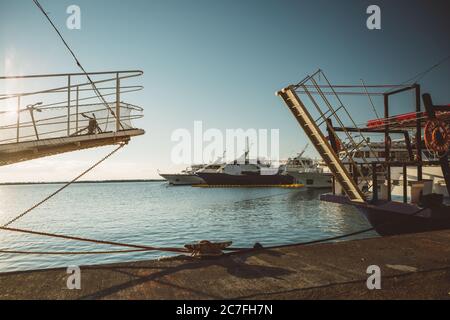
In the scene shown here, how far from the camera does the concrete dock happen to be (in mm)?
4238

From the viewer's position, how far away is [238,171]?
305ft

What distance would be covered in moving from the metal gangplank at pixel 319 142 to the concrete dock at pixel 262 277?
5025 millimetres

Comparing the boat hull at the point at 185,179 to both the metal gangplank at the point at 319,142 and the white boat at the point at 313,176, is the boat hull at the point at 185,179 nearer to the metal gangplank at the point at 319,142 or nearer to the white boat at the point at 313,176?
the white boat at the point at 313,176

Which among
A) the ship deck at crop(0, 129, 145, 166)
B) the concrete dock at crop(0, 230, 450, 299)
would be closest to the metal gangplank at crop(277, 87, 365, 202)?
the concrete dock at crop(0, 230, 450, 299)

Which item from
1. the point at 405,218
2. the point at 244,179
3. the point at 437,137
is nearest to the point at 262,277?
the point at 405,218

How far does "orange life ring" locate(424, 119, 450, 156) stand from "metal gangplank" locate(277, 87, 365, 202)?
278cm

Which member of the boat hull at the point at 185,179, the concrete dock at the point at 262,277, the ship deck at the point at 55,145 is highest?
the ship deck at the point at 55,145

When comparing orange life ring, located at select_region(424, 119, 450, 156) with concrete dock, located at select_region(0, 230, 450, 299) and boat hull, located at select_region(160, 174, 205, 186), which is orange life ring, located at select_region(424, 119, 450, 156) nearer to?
concrete dock, located at select_region(0, 230, 450, 299)

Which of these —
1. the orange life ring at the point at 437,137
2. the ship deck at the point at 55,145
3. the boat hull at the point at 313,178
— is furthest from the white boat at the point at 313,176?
the ship deck at the point at 55,145

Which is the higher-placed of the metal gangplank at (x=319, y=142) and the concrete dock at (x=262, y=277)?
the metal gangplank at (x=319, y=142)

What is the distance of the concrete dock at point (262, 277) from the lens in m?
4.24

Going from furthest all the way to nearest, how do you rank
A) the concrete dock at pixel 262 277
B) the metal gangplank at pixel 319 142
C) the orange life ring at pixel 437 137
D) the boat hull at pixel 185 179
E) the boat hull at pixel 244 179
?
the boat hull at pixel 185 179
the boat hull at pixel 244 179
the metal gangplank at pixel 319 142
the orange life ring at pixel 437 137
the concrete dock at pixel 262 277
